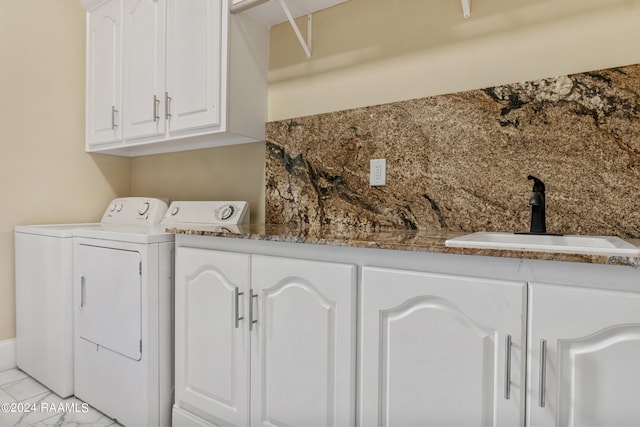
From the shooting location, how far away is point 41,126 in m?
2.38

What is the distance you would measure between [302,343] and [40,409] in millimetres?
1511

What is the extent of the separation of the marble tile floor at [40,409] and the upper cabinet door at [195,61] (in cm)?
146

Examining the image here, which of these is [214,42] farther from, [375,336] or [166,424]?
[166,424]

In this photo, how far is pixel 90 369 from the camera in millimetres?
1854

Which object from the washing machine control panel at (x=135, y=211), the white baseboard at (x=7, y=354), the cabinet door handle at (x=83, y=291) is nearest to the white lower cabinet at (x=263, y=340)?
the cabinet door handle at (x=83, y=291)

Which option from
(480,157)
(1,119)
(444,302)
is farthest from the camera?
(1,119)

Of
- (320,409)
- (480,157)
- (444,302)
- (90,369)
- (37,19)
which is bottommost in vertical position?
(90,369)

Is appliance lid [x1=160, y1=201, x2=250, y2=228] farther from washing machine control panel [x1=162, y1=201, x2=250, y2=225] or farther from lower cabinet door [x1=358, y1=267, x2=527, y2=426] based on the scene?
lower cabinet door [x1=358, y1=267, x2=527, y2=426]

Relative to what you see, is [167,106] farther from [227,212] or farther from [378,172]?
[378,172]

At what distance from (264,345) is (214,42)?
1.41 meters

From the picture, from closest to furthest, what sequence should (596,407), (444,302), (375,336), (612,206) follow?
(596,407)
(444,302)
(375,336)
(612,206)

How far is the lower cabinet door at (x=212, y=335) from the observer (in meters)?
1.40

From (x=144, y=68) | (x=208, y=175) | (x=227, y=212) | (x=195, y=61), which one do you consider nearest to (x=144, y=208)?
(x=208, y=175)

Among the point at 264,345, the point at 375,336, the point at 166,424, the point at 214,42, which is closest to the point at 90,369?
the point at 166,424
